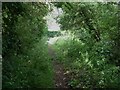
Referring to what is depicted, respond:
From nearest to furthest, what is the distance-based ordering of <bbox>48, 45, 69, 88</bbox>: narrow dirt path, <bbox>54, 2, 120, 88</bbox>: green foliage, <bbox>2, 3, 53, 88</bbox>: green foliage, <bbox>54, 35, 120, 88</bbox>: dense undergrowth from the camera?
<bbox>2, 3, 53, 88</bbox>: green foliage → <bbox>54, 35, 120, 88</bbox>: dense undergrowth → <bbox>54, 2, 120, 88</bbox>: green foliage → <bbox>48, 45, 69, 88</bbox>: narrow dirt path

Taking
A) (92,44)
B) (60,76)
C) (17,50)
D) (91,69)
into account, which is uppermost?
(92,44)

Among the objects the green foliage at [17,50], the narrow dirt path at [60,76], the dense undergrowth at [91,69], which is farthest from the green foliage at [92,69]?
the green foliage at [17,50]

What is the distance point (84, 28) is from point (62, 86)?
2.64 meters

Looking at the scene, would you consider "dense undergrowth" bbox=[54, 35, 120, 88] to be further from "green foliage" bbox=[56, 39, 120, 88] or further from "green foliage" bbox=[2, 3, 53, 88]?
"green foliage" bbox=[2, 3, 53, 88]

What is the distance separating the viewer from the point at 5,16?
23.9 ft

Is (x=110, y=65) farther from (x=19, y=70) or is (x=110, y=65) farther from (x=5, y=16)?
(x=5, y=16)

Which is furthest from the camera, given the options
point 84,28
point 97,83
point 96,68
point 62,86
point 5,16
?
point 84,28

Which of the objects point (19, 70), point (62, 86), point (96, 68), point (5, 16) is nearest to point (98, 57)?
point (96, 68)

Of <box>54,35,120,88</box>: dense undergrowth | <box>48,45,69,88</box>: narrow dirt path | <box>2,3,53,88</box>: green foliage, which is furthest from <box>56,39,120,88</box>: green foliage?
<box>2,3,53,88</box>: green foliage

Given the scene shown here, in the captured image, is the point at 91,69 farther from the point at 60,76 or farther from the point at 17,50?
the point at 60,76

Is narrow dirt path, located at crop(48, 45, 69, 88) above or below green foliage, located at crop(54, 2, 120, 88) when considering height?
below

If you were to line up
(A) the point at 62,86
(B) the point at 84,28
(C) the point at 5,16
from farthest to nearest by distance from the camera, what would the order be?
1. (B) the point at 84,28
2. (A) the point at 62,86
3. (C) the point at 5,16

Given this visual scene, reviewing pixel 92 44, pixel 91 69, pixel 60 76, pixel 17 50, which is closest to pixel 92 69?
pixel 91 69

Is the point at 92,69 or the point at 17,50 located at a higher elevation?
the point at 17,50
